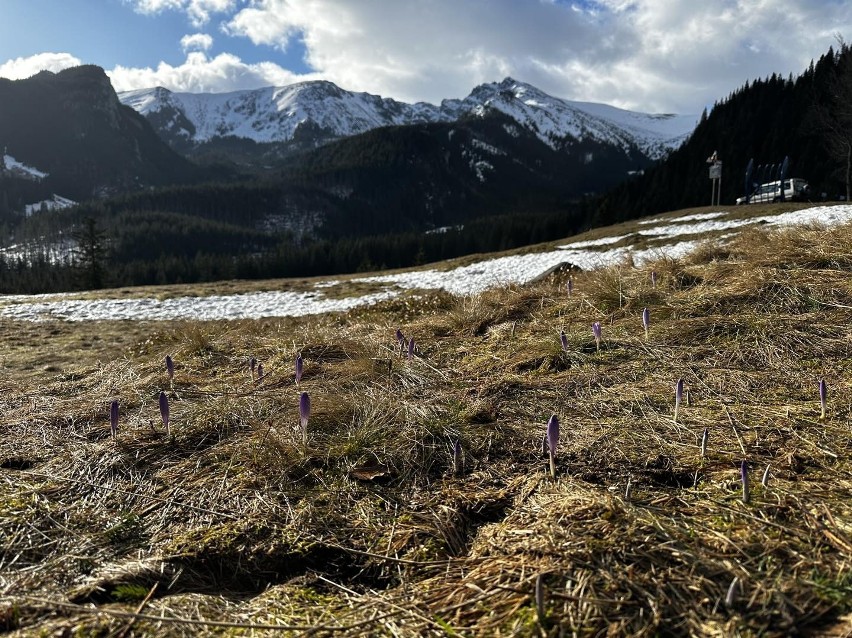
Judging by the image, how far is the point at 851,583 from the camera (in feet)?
4.37

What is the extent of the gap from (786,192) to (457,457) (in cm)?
4586

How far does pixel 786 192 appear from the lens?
121 feet

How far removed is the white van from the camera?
36156mm

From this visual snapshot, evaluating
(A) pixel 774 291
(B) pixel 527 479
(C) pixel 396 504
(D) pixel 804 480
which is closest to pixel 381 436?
(C) pixel 396 504

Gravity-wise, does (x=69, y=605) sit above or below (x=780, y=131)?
below

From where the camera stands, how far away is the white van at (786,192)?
36156 mm

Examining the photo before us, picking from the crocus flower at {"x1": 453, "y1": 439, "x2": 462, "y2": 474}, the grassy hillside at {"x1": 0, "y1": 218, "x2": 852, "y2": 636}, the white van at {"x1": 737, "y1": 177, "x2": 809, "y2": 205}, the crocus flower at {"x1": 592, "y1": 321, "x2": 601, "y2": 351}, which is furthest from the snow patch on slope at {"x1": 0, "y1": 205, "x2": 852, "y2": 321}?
the white van at {"x1": 737, "y1": 177, "x2": 809, "y2": 205}

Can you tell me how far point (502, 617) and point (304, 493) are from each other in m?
1.07

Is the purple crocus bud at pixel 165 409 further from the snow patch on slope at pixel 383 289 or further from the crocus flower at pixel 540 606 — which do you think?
the snow patch on slope at pixel 383 289

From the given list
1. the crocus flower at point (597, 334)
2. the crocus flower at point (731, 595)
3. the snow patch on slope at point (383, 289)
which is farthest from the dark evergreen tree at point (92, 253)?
the crocus flower at point (731, 595)

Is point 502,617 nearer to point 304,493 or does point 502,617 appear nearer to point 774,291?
point 304,493

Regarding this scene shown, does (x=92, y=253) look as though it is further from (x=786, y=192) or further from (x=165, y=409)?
(x=786, y=192)

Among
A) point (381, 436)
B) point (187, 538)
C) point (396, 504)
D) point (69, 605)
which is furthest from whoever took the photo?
point (381, 436)

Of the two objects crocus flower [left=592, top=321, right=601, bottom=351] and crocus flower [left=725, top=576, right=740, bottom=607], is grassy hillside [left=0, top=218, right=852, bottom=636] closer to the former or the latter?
crocus flower [left=725, top=576, right=740, bottom=607]
